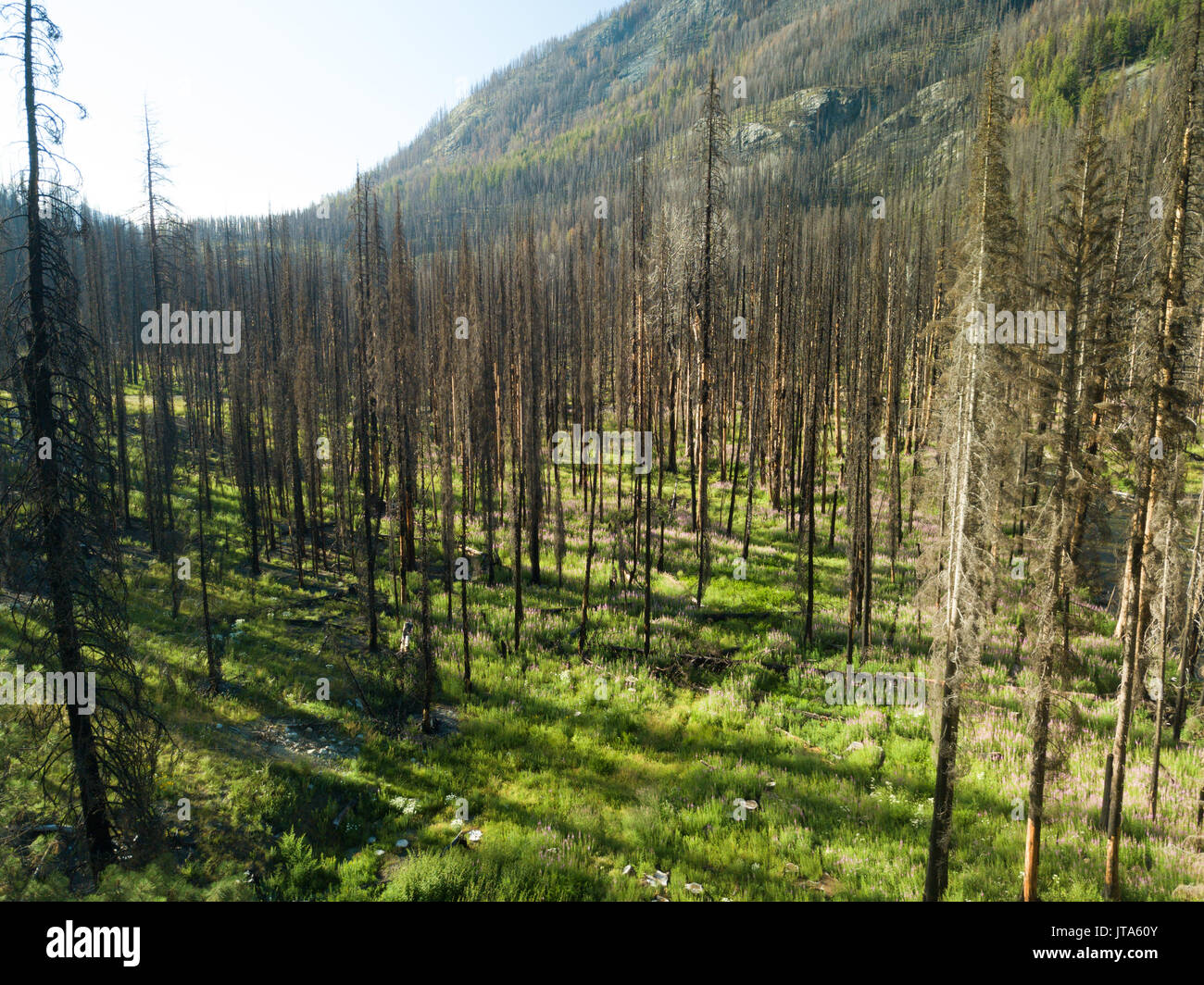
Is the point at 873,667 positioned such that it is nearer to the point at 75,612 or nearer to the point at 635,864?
the point at 635,864

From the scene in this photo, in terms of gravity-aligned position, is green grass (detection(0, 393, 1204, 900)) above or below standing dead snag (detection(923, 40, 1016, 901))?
below

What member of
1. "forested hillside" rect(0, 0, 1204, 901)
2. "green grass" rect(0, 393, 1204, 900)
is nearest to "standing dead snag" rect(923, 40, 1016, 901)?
"forested hillside" rect(0, 0, 1204, 901)

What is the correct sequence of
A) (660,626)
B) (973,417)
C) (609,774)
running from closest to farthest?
(973,417)
(609,774)
(660,626)

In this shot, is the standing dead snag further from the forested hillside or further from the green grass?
the green grass

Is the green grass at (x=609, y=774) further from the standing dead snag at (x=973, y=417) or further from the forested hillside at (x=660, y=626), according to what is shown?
the standing dead snag at (x=973, y=417)

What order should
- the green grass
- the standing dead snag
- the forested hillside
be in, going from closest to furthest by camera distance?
the standing dead snag
the forested hillside
the green grass

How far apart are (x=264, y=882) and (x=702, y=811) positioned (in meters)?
8.05

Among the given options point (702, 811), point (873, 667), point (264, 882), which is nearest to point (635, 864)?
point (702, 811)

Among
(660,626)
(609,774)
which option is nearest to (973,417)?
(609,774)

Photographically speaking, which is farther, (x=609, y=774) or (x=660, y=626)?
(x=660, y=626)

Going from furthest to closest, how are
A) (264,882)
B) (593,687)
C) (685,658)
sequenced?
(685,658) < (593,687) < (264,882)

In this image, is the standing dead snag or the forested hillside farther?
the forested hillside

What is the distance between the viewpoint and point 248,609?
74.2ft

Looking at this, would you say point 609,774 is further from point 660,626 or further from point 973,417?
point 973,417
